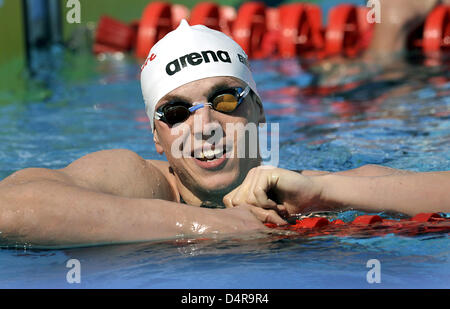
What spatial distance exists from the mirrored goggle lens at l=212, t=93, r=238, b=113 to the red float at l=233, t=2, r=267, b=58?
627cm

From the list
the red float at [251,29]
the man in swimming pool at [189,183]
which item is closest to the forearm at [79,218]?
the man in swimming pool at [189,183]

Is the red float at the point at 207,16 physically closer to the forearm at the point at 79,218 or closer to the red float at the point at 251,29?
the red float at the point at 251,29

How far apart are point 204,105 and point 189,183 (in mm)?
348

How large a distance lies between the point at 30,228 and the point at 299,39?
23.0 ft

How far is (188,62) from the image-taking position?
294 cm

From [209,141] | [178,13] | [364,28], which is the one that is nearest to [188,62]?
[209,141]

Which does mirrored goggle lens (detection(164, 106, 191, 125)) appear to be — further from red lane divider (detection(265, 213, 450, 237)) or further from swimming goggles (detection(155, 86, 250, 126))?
red lane divider (detection(265, 213, 450, 237))

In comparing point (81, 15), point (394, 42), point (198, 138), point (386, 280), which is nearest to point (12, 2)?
point (81, 15)

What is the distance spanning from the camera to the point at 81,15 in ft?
36.1

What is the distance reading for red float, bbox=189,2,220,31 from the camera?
9.32 meters

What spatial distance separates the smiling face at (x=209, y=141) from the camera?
8.96ft

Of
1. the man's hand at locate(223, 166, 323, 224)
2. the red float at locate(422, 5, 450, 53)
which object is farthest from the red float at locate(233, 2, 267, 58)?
the man's hand at locate(223, 166, 323, 224)

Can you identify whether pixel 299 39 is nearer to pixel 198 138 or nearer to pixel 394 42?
pixel 394 42

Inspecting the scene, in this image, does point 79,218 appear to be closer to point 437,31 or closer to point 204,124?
point 204,124
